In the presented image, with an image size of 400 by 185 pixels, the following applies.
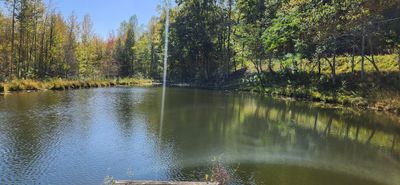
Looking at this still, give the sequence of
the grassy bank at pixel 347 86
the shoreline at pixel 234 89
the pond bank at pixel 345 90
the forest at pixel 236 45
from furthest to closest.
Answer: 1. the forest at pixel 236 45
2. the grassy bank at pixel 347 86
3. the pond bank at pixel 345 90
4. the shoreline at pixel 234 89

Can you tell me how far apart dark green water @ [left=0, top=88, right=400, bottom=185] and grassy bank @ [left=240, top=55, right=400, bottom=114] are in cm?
525

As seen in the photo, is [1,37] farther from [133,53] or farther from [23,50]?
[133,53]

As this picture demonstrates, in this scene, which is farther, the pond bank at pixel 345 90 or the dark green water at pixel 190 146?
the pond bank at pixel 345 90

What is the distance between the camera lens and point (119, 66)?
246ft

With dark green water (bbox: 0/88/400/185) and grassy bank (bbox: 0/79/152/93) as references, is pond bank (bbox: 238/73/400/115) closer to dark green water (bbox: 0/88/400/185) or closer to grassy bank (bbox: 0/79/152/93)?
dark green water (bbox: 0/88/400/185)

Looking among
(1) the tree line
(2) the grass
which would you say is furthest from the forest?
(2) the grass

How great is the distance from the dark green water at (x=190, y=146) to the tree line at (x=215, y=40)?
33.1ft

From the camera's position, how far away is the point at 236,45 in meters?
50.6

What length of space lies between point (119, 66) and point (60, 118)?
188 feet

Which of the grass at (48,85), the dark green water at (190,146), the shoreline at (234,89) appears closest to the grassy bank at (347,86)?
the shoreline at (234,89)

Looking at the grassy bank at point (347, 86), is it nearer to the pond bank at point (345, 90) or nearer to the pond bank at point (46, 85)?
the pond bank at point (345, 90)

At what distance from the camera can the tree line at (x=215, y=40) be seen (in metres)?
29.8

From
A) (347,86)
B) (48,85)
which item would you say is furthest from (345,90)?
(48,85)

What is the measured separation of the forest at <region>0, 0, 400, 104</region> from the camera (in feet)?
99.3
